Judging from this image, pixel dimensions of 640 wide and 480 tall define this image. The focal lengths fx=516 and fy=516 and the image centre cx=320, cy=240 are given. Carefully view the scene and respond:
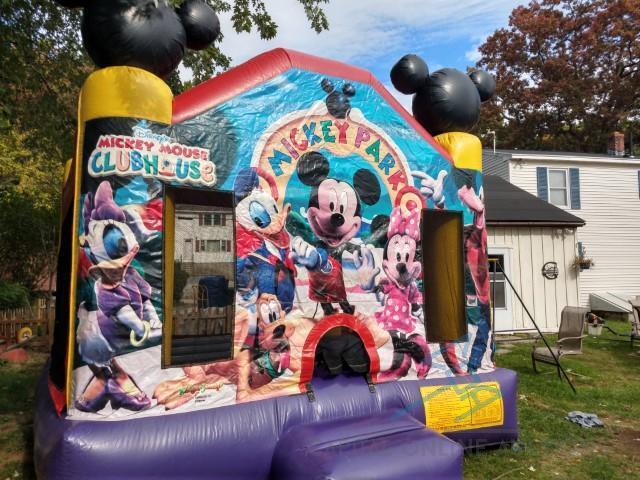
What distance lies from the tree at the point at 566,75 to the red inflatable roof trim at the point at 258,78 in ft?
78.3

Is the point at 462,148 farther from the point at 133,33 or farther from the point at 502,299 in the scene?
the point at 502,299

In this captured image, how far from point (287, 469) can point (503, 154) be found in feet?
44.7

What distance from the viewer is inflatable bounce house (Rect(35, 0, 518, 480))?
12.2 ft

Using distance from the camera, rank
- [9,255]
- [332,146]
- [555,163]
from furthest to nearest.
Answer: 1. [555,163]
2. [9,255]
3. [332,146]

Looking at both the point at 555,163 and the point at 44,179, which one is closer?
the point at 44,179

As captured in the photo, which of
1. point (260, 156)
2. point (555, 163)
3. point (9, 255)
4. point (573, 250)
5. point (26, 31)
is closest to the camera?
point (260, 156)

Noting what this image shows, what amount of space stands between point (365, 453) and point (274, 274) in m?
1.56

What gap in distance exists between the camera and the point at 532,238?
12.6 m

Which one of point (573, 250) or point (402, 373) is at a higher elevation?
point (573, 250)

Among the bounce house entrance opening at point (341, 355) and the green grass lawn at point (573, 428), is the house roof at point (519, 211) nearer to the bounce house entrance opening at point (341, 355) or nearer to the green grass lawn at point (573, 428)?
the green grass lawn at point (573, 428)

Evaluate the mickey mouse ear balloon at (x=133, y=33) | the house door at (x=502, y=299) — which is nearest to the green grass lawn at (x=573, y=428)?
the house door at (x=502, y=299)

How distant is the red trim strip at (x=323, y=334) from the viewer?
A: 4414mm

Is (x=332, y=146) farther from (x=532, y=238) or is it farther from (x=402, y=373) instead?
(x=532, y=238)

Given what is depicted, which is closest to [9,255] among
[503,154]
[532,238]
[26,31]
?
[26,31]
